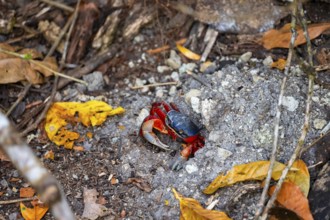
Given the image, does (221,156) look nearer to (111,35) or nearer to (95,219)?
(95,219)

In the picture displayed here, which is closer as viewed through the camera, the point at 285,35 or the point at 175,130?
the point at 175,130

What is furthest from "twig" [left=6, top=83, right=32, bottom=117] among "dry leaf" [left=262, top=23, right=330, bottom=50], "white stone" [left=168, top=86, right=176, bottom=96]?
Answer: "dry leaf" [left=262, top=23, right=330, bottom=50]

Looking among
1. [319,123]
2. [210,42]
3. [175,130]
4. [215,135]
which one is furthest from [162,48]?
[319,123]

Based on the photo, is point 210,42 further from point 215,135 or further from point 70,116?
point 70,116

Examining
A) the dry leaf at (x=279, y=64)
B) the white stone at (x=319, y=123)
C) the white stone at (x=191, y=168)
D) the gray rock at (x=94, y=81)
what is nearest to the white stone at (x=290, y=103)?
the white stone at (x=319, y=123)

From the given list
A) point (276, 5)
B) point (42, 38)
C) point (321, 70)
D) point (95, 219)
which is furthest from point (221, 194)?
point (42, 38)
